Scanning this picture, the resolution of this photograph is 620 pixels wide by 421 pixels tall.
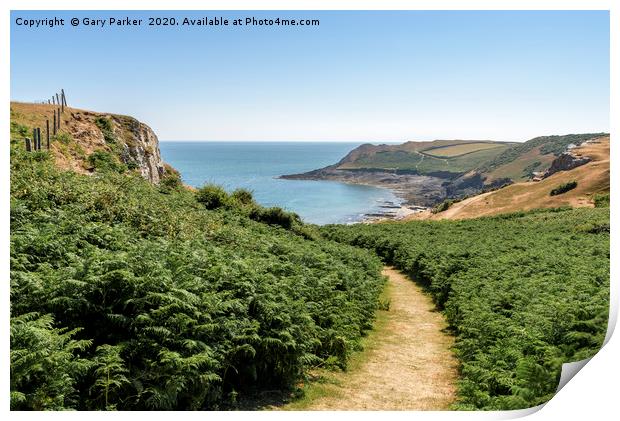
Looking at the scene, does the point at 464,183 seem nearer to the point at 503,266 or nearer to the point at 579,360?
the point at 503,266

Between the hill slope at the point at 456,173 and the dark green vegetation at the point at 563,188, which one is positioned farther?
the hill slope at the point at 456,173

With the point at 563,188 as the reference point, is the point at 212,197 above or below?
above

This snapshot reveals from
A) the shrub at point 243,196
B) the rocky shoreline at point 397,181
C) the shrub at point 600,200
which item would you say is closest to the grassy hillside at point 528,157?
the rocky shoreline at point 397,181

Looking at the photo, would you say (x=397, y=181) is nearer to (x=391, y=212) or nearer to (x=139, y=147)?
(x=391, y=212)

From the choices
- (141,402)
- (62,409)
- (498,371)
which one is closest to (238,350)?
(141,402)

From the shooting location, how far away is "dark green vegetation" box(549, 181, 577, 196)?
6869cm

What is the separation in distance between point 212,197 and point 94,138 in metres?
12.4

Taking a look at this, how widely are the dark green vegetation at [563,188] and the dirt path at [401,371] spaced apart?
5823 centimetres

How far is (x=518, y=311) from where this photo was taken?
41.9ft

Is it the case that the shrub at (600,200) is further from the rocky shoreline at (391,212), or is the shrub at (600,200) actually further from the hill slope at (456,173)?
the hill slope at (456,173)

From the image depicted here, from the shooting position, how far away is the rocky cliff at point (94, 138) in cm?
3060

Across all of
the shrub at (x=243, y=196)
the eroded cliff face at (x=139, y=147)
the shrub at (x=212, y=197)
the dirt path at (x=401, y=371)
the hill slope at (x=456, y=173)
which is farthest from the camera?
the hill slope at (x=456, y=173)

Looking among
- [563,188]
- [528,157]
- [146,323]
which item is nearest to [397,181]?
[528,157]

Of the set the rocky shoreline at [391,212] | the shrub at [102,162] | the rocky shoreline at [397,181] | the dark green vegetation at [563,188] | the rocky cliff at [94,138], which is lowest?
the rocky shoreline at [391,212]
